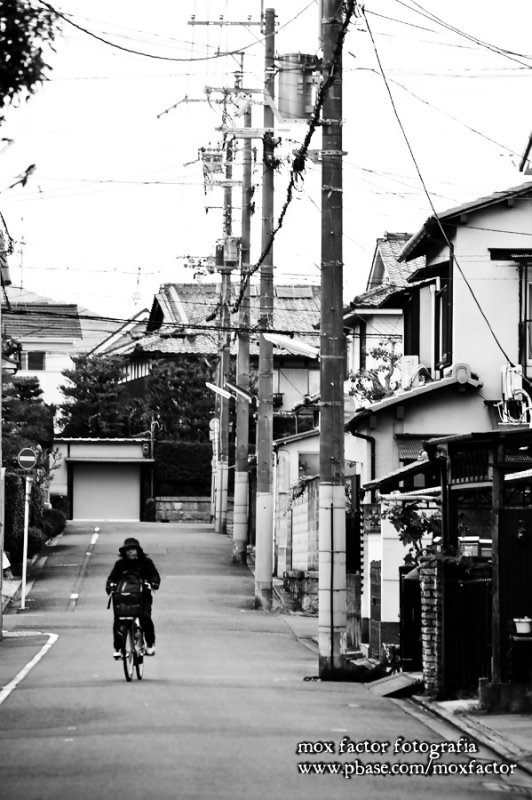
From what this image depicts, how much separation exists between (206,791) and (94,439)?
57.4m

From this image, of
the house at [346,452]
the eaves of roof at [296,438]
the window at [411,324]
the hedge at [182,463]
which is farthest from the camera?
the hedge at [182,463]

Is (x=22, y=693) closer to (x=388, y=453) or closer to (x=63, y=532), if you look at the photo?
(x=388, y=453)

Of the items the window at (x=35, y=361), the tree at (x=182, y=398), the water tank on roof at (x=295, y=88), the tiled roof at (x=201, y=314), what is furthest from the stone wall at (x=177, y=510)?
the water tank on roof at (x=295, y=88)

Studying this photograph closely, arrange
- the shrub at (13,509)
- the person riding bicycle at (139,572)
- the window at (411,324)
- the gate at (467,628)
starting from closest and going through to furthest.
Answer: the gate at (467,628) → the person riding bicycle at (139,572) → the window at (411,324) → the shrub at (13,509)

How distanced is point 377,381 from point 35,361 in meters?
53.8

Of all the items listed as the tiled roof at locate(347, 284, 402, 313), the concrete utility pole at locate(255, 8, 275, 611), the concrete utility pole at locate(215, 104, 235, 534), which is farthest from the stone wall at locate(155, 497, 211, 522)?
the concrete utility pole at locate(255, 8, 275, 611)

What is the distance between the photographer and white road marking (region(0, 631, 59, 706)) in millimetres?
17423

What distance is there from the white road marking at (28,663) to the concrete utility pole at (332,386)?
4.26m

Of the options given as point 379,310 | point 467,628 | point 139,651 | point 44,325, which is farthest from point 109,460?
point 467,628

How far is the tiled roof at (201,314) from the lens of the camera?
6931 cm

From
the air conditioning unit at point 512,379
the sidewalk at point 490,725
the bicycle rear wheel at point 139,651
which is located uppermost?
the air conditioning unit at point 512,379

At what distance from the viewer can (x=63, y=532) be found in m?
55.0

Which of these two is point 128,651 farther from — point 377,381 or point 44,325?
point 44,325

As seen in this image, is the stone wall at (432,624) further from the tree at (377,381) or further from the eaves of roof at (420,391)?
the tree at (377,381)
